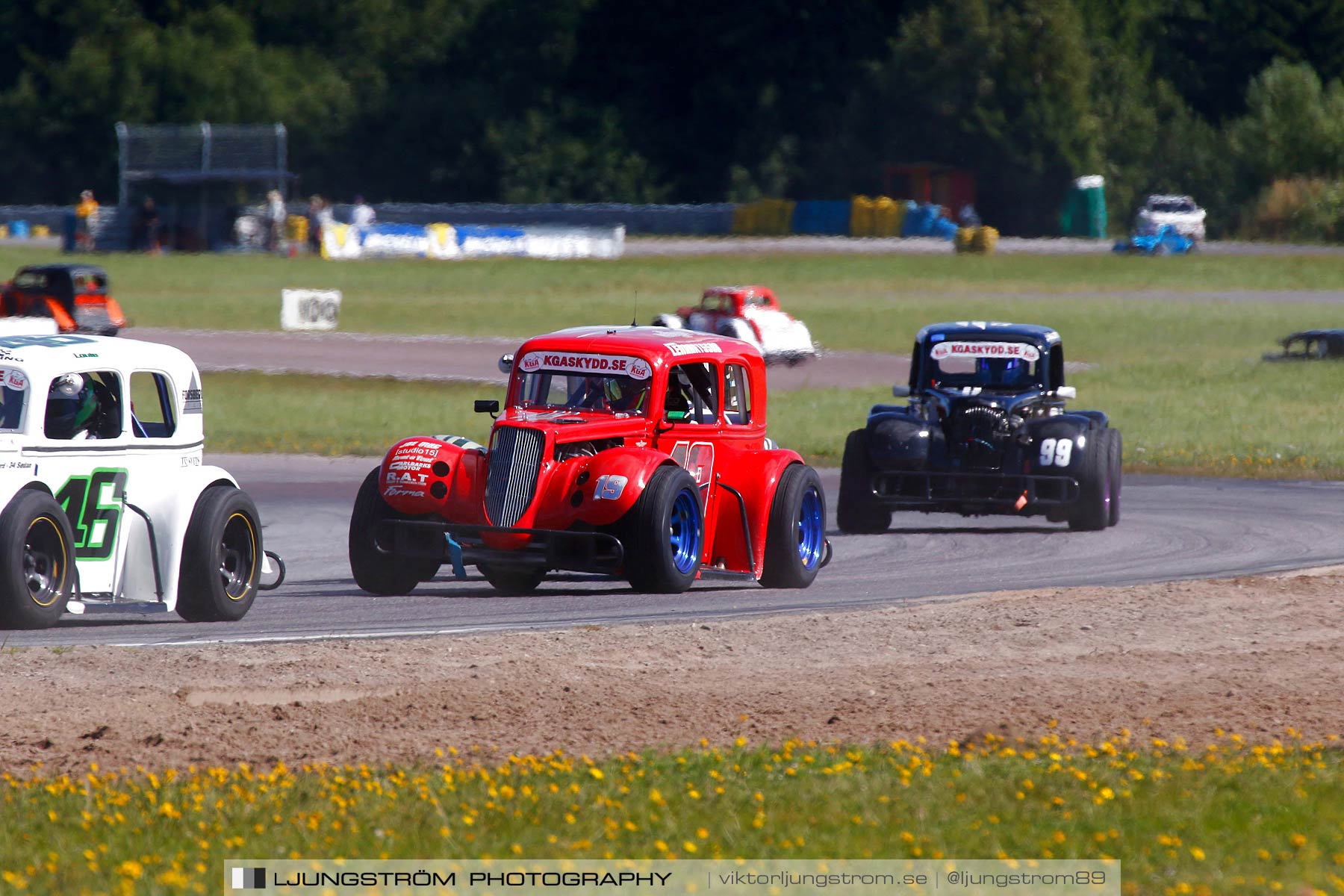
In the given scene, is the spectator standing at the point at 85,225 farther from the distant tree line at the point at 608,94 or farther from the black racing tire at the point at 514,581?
the black racing tire at the point at 514,581

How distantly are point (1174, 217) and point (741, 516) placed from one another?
5419 centimetres

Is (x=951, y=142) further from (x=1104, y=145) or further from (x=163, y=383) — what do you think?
(x=163, y=383)

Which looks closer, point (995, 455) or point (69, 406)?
point (69, 406)

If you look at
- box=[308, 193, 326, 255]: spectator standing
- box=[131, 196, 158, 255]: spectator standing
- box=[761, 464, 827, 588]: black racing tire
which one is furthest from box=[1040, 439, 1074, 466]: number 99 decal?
box=[131, 196, 158, 255]: spectator standing

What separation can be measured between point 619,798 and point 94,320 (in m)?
33.5

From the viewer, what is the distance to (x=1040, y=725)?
8711mm

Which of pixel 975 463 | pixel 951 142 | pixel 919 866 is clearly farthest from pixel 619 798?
pixel 951 142

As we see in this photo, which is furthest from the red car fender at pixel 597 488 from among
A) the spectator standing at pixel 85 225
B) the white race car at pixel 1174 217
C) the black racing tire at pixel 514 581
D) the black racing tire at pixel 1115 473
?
the spectator standing at pixel 85 225

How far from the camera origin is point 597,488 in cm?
1231

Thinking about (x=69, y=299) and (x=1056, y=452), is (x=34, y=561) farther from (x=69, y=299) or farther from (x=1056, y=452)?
(x=69, y=299)

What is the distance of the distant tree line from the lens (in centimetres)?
8012

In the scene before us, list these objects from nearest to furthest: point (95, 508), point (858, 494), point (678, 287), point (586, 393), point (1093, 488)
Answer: point (95, 508), point (586, 393), point (1093, 488), point (858, 494), point (678, 287)

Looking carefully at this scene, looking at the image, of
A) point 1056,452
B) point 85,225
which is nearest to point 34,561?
point 1056,452

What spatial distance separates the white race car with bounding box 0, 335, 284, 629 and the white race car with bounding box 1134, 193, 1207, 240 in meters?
55.1
